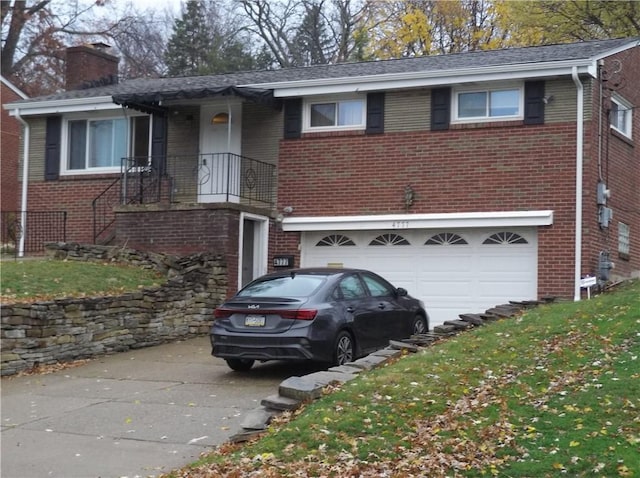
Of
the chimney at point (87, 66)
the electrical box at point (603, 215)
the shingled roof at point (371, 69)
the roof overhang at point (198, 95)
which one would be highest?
the chimney at point (87, 66)

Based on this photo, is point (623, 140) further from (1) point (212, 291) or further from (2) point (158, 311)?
(2) point (158, 311)

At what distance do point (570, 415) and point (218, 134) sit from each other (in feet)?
46.9

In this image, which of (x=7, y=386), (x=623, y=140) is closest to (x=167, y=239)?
(x=7, y=386)

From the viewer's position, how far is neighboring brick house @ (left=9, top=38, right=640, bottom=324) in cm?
1683

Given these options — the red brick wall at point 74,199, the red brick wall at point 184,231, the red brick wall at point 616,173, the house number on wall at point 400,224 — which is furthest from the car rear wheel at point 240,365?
the red brick wall at point 74,199

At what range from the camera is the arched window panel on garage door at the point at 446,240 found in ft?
57.8

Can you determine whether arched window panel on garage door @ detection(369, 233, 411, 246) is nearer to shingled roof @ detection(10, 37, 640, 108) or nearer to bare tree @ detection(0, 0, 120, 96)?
shingled roof @ detection(10, 37, 640, 108)

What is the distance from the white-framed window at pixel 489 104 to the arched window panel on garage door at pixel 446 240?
2375mm

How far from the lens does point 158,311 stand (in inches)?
611

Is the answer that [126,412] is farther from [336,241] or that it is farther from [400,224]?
[336,241]

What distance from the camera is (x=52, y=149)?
2189 centimetres

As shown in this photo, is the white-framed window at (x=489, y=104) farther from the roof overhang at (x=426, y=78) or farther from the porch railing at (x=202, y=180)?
the porch railing at (x=202, y=180)

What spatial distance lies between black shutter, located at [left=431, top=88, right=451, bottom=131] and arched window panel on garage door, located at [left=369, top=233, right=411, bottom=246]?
2.38m

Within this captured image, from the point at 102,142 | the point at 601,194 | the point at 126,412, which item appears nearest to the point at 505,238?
the point at 601,194
